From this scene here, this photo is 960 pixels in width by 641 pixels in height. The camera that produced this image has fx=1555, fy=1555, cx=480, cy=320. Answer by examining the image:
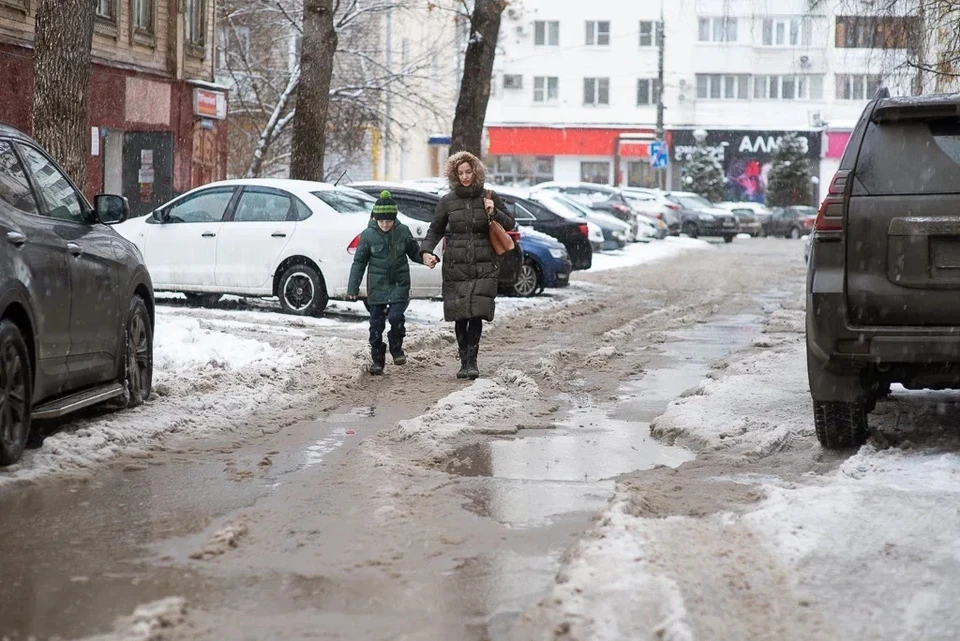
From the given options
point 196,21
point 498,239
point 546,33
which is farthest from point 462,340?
point 546,33

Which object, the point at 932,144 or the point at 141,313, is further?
the point at 141,313

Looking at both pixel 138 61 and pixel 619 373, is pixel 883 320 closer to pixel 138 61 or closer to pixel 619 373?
pixel 619 373

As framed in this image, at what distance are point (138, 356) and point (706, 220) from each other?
4211cm

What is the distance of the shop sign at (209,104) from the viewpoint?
3056 cm

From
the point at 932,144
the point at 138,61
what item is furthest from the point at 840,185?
the point at 138,61

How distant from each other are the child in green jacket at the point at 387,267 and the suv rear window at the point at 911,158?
5244mm

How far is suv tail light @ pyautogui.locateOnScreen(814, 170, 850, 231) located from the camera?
7.40 metres

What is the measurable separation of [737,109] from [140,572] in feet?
228

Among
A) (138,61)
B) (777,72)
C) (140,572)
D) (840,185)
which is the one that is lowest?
(140,572)

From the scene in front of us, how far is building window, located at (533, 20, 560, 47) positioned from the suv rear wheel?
221 feet

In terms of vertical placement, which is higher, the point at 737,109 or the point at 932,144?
the point at 737,109

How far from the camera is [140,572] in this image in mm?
5328

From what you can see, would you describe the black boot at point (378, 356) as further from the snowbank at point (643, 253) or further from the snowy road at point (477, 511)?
the snowbank at point (643, 253)

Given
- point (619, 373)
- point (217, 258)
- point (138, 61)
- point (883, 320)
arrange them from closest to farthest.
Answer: point (883, 320)
point (619, 373)
point (217, 258)
point (138, 61)
